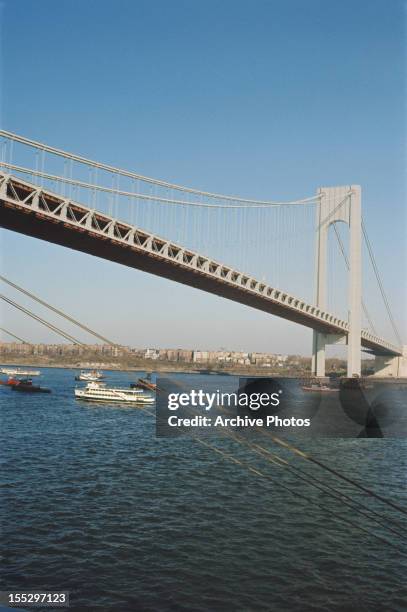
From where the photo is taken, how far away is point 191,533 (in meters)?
12.4

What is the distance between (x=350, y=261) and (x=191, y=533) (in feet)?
182

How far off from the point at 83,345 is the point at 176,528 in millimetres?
5012

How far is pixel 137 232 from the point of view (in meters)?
32.0

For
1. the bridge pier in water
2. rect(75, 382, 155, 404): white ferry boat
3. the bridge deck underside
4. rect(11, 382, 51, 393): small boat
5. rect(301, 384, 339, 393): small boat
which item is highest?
the bridge deck underside

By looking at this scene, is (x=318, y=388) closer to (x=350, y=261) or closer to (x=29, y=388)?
(x=350, y=261)

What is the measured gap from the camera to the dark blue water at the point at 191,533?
31.2 feet

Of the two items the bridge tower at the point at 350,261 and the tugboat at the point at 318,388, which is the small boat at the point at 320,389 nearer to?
the tugboat at the point at 318,388

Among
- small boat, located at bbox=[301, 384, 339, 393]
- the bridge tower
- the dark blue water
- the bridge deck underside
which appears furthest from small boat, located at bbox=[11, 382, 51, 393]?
the dark blue water

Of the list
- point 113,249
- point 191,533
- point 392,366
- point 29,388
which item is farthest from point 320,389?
point 191,533

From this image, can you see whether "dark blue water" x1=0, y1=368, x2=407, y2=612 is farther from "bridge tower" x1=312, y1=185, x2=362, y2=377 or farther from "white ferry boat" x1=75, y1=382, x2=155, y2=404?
"bridge tower" x1=312, y1=185, x2=362, y2=377

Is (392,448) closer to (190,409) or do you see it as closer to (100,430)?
(100,430)

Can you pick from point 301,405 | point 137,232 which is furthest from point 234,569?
point 301,405

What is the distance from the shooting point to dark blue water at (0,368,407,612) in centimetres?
951

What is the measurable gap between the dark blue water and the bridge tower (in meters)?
40.4
